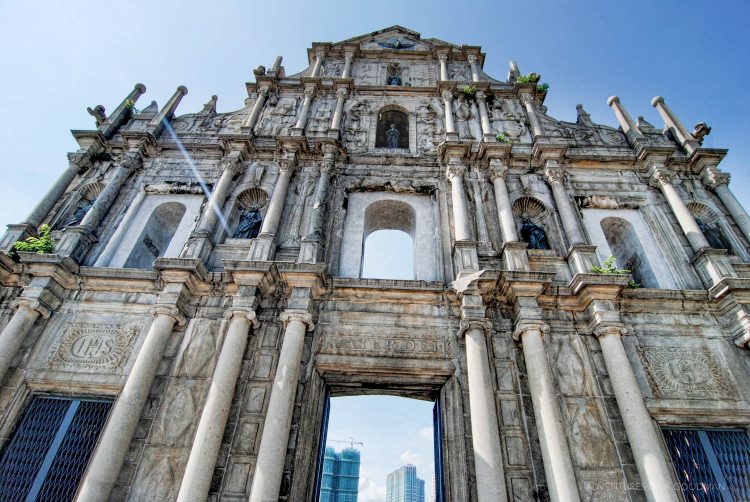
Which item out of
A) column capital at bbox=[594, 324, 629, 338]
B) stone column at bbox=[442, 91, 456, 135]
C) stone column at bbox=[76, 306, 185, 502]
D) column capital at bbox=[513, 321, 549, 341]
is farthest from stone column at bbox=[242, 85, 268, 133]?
column capital at bbox=[594, 324, 629, 338]

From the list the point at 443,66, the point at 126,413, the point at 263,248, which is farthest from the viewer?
the point at 443,66

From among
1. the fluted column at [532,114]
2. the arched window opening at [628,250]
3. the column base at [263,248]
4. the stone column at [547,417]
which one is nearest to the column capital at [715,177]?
the arched window opening at [628,250]

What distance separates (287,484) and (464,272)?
4.84 m

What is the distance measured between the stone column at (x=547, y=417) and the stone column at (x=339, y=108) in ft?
25.2

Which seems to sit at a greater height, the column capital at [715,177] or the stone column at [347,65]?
the stone column at [347,65]

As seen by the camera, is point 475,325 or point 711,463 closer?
point 711,463

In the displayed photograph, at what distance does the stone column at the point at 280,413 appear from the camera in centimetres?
606

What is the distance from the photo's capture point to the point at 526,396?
7.29 metres

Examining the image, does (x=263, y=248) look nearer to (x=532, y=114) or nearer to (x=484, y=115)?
(x=484, y=115)

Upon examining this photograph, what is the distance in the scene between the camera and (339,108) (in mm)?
12875

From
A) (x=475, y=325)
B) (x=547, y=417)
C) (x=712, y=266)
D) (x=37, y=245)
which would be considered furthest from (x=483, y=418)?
(x=37, y=245)

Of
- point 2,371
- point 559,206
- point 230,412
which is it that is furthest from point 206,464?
point 559,206

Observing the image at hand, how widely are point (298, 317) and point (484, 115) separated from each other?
856 cm

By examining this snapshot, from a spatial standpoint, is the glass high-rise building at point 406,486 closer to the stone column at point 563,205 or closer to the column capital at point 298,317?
the stone column at point 563,205
